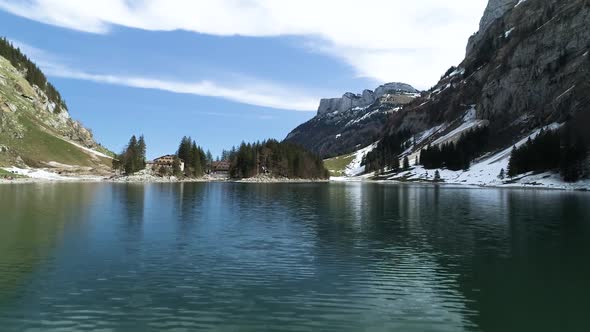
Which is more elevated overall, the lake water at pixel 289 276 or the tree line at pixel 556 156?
the tree line at pixel 556 156

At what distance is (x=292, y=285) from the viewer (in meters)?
29.0

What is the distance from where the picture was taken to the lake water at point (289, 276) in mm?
22688

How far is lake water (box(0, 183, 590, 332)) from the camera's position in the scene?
893 inches

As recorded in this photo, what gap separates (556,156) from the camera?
6988 inches

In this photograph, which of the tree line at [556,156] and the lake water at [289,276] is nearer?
the lake water at [289,276]

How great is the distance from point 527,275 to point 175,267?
25776 mm

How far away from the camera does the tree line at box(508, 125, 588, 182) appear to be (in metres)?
164

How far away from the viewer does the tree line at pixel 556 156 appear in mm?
164125

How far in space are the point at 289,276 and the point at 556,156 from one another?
17933 centimetres

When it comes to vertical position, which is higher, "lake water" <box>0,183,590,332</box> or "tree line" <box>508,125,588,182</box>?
"tree line" <box>508,125,588,182</box>

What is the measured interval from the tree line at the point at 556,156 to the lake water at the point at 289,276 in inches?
4856

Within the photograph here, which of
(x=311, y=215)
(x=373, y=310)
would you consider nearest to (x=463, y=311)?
(x=373, y=310)

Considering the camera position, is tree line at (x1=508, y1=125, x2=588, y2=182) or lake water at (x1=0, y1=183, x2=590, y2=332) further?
tree line at (x1=508, y1=125, x2=588, y2=182)

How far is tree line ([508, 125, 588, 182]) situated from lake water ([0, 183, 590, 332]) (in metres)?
123
